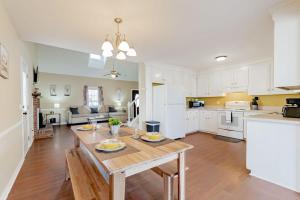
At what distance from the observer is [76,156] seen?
200 cm

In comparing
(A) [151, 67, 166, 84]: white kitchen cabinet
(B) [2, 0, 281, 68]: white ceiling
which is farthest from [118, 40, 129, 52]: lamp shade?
(A) [151, 67, 166, 84]: white kitchen cabinet

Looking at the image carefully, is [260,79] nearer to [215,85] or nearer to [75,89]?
[215,85]

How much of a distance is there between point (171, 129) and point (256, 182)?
7.65ft

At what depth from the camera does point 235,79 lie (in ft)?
15.2

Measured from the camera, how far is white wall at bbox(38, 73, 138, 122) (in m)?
7.34

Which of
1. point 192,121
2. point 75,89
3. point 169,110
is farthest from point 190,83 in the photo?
point 75,89

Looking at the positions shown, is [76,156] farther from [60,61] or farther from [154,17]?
[60,61]

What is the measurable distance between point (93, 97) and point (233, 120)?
24.6ft

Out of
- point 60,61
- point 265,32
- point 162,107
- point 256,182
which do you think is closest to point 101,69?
point 60,61

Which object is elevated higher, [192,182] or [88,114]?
[88,114]

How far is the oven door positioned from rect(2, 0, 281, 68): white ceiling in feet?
6.36

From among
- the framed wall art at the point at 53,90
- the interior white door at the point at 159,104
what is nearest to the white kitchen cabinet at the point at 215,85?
the interior white door at the point at 159,104

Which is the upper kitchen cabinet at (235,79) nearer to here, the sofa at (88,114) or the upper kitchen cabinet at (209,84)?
the upper kitchen cabinet at (209,84)

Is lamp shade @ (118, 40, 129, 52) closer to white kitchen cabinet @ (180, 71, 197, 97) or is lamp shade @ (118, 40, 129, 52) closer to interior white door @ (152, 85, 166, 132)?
interior white door @ (152, 85, 166, 132)
